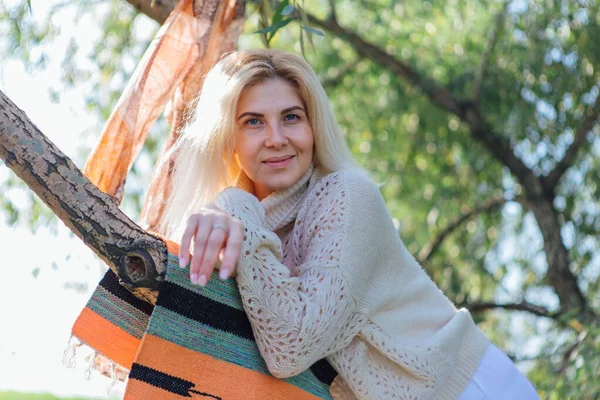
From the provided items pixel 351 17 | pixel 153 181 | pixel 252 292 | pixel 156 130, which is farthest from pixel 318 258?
pixel 351 17

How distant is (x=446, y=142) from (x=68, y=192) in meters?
3.86

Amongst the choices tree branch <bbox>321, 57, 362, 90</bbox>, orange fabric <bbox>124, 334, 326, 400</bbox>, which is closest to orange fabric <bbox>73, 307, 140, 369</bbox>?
orange fabric <bbox>124, 334, 326, 400</bbox>

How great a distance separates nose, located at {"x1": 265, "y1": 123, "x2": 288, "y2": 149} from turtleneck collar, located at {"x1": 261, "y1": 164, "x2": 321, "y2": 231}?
0.35 ft

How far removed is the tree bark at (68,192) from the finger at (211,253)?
122 millimetres

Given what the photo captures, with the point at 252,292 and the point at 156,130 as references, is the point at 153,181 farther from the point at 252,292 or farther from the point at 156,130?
the point at 156,130

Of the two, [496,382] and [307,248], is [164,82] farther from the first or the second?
[496,382]

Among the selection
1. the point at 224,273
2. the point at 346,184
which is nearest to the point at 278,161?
the point at 346,184

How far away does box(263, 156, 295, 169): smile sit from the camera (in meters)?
2.03

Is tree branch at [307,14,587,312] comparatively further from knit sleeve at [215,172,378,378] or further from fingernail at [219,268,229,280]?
fingernail at [219,268,229,280]

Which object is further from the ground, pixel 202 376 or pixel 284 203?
pixel 284 203

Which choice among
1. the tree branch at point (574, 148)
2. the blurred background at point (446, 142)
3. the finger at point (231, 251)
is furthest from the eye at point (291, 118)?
the tree branch at point (574, 148)

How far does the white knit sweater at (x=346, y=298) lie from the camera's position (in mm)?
1641

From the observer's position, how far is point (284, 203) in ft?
6.63

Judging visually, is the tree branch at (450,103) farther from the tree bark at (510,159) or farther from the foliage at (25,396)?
the foliage at (25,396)
